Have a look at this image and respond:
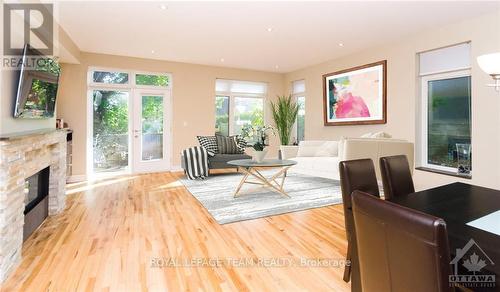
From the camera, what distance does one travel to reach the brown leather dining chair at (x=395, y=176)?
185cm

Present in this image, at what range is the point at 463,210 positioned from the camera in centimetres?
137

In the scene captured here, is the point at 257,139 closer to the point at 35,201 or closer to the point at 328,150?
the point at 328,150

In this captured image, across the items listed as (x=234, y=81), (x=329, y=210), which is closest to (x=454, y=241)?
(x=329, y=210)

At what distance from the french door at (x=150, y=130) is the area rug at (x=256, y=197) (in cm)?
156

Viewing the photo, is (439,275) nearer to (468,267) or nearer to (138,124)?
(468,267)

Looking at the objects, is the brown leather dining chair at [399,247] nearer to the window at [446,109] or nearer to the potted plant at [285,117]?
the window at [446,109]

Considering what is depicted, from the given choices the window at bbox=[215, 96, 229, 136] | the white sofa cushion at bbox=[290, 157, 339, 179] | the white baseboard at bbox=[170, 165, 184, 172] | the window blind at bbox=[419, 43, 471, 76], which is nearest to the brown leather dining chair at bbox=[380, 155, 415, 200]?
the white sofa cushion at bbox=[290, 157, 339, 179]

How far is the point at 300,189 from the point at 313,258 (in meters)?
2.38

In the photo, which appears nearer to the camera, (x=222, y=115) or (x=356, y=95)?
(x=356, y=95)

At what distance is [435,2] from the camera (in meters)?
3.52

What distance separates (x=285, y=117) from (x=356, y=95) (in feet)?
6.98

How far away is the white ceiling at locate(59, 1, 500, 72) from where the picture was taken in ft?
11.9

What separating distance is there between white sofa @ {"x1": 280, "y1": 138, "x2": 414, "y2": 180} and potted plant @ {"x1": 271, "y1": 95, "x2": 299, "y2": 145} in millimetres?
1841

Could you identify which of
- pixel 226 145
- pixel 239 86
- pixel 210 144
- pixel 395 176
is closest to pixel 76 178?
pixel 210 144
